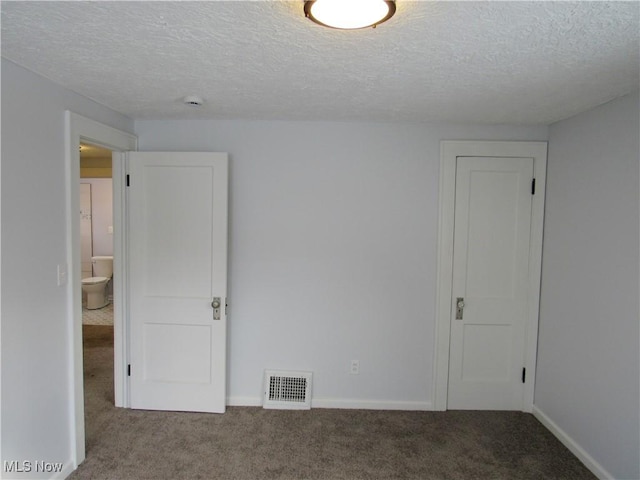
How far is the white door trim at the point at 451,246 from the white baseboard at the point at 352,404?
0.16 meters

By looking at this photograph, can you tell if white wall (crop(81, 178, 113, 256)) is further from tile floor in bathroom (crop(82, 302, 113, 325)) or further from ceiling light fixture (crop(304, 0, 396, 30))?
ceiling light fixture (crop(304, 0, 396, 30))

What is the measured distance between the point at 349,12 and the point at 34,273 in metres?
1.95

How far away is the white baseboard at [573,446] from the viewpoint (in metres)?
2.14

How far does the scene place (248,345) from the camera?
9.46 ft

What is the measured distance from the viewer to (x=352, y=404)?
2.88 m

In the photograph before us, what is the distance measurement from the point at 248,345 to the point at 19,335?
4.93ft

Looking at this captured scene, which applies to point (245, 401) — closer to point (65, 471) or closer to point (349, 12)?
point (65, 471)

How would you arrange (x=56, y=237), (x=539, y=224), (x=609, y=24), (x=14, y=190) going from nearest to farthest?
(x=609, y=24) → (x=14, y=190) → (x=56, y=237) → (x=539, y=224)

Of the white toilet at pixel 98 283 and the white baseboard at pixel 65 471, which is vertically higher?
the white toilet at pixel 98 283

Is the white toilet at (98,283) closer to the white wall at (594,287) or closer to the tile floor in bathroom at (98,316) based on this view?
the tile floor in bathroom at (98,316)

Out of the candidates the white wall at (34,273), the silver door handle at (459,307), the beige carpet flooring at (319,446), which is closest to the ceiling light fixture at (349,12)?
the white wall at (34,273)

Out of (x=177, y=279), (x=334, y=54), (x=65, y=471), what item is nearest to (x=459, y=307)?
(x=334, y=54)

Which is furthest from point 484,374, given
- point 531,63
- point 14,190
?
point 14,190

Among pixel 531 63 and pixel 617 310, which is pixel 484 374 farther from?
pixel 531 63
